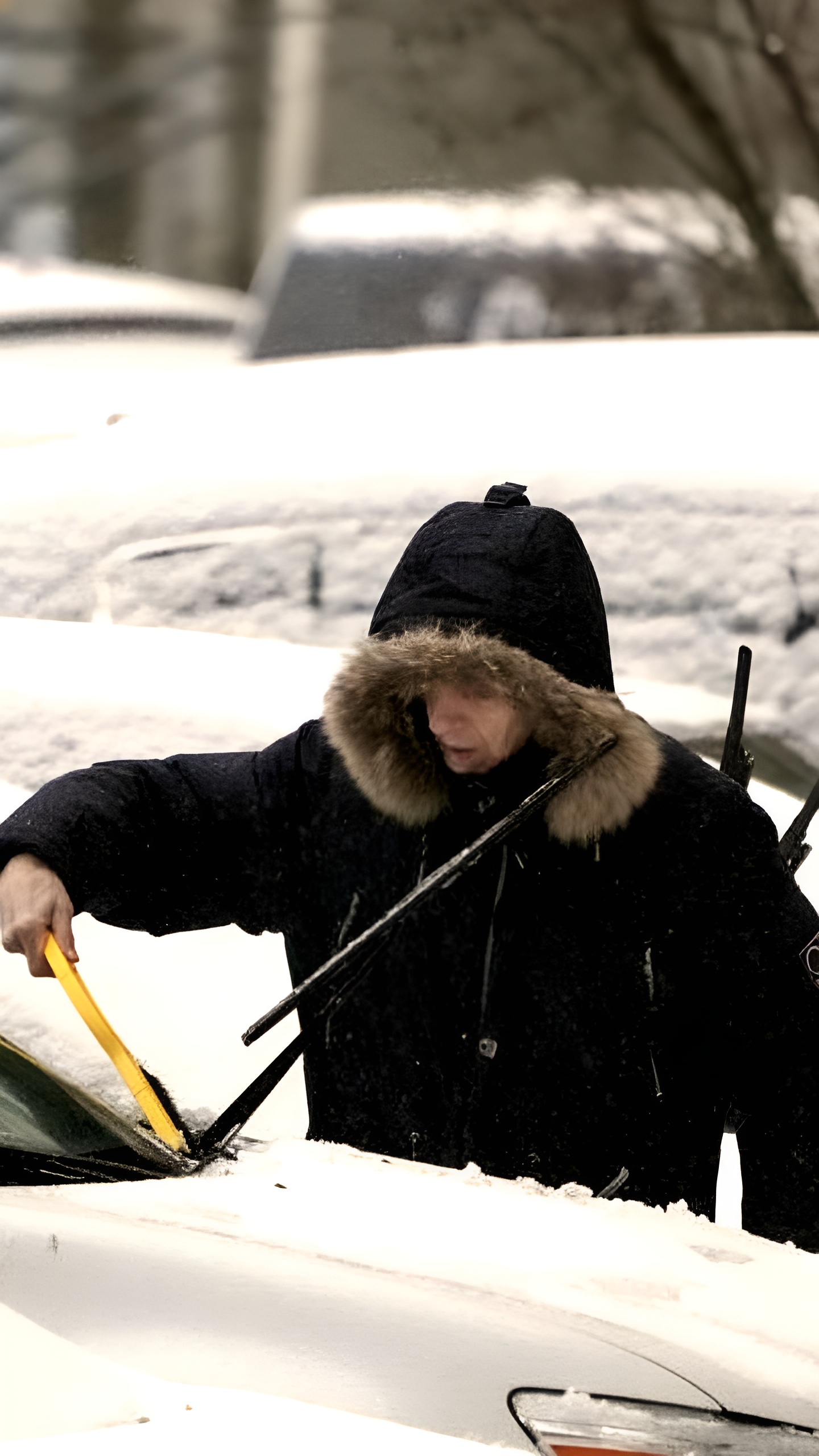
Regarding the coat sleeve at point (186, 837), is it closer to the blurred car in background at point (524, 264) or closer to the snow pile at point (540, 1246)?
the snow pile at point (540, 1246)

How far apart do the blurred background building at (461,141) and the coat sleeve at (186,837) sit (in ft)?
1.51

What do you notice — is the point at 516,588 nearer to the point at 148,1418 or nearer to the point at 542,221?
the point at 542,221

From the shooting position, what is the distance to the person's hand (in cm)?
107

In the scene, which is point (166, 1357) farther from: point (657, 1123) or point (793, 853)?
point (793, 853)

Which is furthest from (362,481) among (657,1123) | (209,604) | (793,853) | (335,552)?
(657,1123)

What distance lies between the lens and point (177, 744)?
1245 mm

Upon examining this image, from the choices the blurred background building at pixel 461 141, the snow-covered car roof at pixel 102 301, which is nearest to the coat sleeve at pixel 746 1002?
the blurred background building at pixel 461 141

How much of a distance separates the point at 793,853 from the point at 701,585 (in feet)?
0.87

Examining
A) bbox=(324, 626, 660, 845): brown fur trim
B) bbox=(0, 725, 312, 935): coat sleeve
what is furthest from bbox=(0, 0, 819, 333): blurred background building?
bbox=(0, 725, 312, 935): coat sleeve

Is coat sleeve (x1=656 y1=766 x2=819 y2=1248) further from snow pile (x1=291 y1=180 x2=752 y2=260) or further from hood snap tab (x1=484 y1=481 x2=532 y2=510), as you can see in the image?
snow pile (x1=291 y1=180 x2=752 y2=260)

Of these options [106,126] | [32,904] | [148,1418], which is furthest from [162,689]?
[148,1418]

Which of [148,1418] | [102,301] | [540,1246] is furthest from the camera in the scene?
[102,301]

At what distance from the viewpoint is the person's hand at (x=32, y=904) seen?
3.50 ft

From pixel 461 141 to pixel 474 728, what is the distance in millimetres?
534
